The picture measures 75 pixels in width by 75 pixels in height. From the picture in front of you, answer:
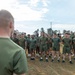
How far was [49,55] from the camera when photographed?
19203 millimetres

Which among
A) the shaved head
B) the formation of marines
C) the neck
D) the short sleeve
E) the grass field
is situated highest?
the shaved head

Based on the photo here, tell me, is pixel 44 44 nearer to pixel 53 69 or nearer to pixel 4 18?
pixel 53 69

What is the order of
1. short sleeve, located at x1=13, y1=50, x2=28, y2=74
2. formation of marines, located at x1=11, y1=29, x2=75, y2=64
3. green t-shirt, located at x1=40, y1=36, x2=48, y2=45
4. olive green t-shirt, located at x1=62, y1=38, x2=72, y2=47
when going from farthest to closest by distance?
1. green t-shirt, located at x1=40, y1=36, x2=48, y2=45
2. formation of marines, located at x1=11, y1=29, x2=75, y2=64
3. olive green t-shirt, located at x1=62, y1=38, x2=72, y2=47
4. short sleeve, located at x1=13, y1=50, x2=28, y2=74

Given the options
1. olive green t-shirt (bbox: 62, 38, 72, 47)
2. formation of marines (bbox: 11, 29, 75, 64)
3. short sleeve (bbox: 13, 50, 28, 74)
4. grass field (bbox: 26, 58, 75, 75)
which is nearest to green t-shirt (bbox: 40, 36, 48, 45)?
formation of marines (bbox: 11, 29, 75, 64)

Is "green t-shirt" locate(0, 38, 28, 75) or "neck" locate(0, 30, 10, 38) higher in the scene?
"neck" locate(0, 30, 10, 38)

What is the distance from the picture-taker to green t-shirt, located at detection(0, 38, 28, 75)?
2.37 meters

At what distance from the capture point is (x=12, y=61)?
239 cm

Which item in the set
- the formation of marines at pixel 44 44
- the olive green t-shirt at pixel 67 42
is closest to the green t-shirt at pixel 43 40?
the formation of marines at pixel 44 44

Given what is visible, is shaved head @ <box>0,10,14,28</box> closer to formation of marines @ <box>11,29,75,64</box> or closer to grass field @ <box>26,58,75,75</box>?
grass field @ <box>26,58,75,75</box>

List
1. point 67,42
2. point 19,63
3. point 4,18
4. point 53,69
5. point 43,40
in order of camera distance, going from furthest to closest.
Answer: point 43,40 < point 67,42 < point 53,69 < point 4,18 < point 19,63

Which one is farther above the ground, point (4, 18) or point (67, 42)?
point (4, 18)

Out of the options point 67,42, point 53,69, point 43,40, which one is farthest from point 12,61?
point 43,40

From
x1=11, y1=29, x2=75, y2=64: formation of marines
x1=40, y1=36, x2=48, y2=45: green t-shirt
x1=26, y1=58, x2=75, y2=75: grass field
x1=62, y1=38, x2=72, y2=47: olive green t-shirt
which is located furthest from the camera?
x1=40, y1=36, x2=48, y2=45: green t-shirt

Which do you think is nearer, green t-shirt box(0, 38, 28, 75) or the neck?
green t-shirt box(0, 38, 28, 75)
